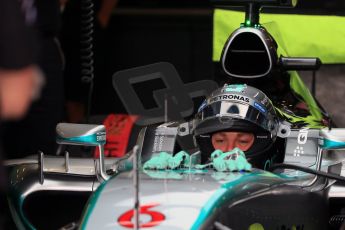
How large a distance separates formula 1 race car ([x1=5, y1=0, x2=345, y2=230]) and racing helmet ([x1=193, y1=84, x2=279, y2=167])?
10cm

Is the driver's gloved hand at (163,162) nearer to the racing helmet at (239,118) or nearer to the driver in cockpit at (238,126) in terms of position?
the driver in cockpit at (238,126)

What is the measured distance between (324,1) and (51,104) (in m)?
2.62

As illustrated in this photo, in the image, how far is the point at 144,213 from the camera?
3.70 meters

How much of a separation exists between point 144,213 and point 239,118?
996 millimetres

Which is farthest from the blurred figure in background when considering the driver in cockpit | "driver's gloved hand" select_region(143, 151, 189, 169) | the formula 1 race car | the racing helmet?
the racing helmet

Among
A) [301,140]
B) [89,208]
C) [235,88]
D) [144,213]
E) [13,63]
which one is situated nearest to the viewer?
[13,63]

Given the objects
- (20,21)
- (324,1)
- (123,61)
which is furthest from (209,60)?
(20,21)

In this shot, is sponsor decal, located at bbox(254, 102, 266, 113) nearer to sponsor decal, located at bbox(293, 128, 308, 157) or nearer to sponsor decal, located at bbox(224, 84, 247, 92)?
sponsor decal, located at bbox(224, 84, 247, 92)

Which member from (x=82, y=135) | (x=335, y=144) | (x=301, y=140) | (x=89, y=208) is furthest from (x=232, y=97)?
(x=89, y=208)

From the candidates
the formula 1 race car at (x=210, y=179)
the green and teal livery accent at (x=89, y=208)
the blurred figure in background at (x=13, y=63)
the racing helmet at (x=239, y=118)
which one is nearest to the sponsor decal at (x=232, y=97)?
the racing helmet at (x=239, y=118)

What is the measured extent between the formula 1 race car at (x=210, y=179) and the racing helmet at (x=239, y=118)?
0.10 metres

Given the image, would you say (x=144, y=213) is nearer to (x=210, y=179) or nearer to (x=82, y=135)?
(x=210, y=179)

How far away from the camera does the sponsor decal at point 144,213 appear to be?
3.62 metres

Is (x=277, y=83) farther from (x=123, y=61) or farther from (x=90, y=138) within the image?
(x=123, y=61)
